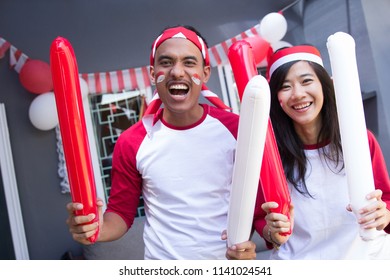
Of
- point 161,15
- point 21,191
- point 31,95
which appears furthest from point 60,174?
point 161,15

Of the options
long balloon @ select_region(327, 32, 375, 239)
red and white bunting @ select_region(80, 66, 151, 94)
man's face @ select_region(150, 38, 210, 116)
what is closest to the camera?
long balloon @ select_region(327, 32, 375, 239)

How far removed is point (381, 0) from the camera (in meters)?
2.24

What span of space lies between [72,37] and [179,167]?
6.86ft

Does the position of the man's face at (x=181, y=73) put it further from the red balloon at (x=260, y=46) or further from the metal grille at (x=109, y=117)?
the metal grille at (x=109, y=117)

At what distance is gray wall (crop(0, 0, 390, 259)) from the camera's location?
2.95 metres

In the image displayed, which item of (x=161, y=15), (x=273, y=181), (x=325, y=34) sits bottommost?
(x=273, y=181)

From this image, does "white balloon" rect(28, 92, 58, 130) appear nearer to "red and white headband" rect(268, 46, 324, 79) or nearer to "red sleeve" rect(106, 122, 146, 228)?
"red sleeve" rect(106, 122, 146, 228)

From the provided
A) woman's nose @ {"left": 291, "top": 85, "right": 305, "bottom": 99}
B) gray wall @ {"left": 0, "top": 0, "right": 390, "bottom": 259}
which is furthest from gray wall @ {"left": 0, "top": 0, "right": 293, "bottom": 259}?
woman's nose @ {"left": 291, "top": 85, "right": 305, "bottom": 99}

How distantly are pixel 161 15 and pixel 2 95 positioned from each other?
1193mm

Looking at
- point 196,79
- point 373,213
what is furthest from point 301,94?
point 373,213

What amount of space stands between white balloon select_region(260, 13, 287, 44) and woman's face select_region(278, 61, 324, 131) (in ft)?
4.98

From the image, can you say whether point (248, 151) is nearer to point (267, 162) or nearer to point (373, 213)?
point (267, 162)

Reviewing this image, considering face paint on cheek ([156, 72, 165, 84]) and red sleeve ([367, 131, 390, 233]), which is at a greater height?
face paint on cheek ([156, 72, 165, 84])
